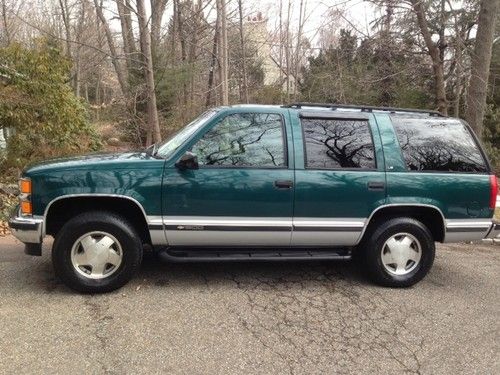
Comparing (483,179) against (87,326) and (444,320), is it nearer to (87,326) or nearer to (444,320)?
(444,320)

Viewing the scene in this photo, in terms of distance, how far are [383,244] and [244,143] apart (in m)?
1.76

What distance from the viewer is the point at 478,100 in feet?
32.2

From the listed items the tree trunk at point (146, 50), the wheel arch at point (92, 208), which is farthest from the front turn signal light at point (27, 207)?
the tree trunk at point (146, 50)

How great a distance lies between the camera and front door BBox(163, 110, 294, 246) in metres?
4.07

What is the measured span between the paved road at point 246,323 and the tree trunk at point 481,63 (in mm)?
5906

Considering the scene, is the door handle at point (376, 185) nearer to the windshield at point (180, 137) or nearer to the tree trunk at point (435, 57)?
the windshield at point (180, 137)

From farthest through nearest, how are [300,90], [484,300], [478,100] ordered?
Result: [300,90], [478,100], [484,300]

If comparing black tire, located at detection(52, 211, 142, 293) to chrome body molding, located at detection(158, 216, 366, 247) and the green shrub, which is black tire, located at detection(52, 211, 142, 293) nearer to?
chrome body molding, located at detection(158, 216, 366, 247)

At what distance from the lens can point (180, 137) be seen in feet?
14.8

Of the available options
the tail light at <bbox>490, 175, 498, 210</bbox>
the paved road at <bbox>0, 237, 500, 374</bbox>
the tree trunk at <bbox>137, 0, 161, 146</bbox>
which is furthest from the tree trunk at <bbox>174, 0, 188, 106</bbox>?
the tail light at <bbox>490, 175, 498, 210</bbox>

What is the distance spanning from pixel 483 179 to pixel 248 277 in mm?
2649

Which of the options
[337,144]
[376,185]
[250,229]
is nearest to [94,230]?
[250,229]

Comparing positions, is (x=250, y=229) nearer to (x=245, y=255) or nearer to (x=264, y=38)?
(x=245, y=255)

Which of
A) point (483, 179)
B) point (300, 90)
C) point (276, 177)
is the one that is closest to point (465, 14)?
point (300, 90)
